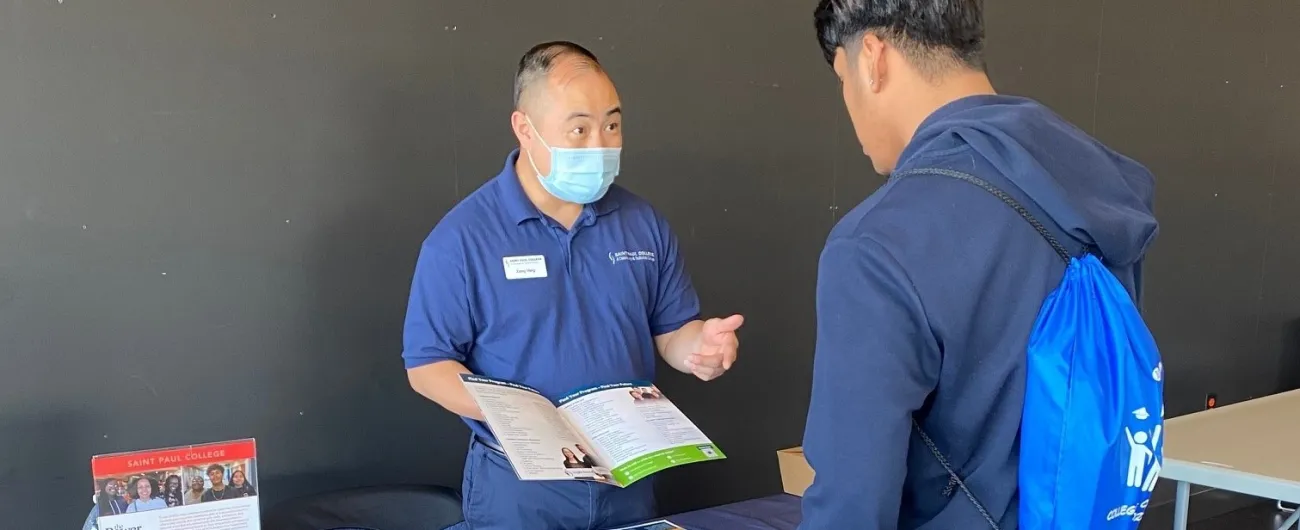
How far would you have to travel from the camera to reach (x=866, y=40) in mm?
1160

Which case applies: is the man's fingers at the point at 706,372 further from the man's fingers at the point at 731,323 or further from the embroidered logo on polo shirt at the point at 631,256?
the embroidered logo on polo shirt at the point at 631,256

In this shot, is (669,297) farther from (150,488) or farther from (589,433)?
(150,488)

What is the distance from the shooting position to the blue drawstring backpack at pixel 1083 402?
1054mm

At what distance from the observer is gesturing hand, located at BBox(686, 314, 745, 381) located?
1919 mm

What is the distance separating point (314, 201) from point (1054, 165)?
1833mm

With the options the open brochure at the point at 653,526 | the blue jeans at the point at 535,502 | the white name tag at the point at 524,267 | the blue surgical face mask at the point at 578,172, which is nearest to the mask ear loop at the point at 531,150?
the blue surgical face mask at the point at 578,172

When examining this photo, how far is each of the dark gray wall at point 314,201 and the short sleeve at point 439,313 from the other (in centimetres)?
66

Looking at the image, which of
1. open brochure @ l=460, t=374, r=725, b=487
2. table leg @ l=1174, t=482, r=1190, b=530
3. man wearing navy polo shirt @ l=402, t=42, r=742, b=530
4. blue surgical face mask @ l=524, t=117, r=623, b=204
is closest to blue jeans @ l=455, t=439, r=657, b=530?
man wearing navy polo shirt @ l=402, t=42, r=742, b=530

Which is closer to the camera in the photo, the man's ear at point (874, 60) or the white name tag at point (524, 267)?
the man's ear at point (874, 60)

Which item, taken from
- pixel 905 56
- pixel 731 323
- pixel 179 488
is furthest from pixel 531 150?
pixel 905 56

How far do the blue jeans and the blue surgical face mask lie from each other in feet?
1.74

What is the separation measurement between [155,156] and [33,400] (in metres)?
0.60

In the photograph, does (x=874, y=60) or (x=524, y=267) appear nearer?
(x=874, y=60)

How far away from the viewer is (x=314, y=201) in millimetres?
2398
